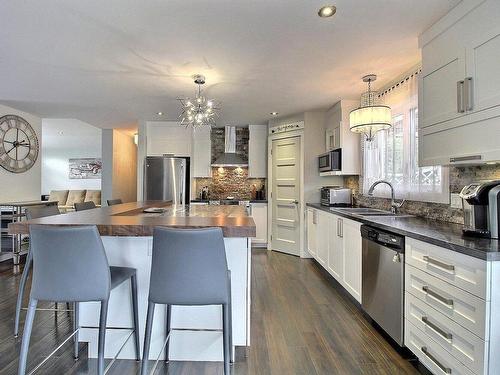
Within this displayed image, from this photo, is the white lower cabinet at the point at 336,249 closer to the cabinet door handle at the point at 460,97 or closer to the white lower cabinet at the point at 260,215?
the cabinet door handle at the point at 460,97

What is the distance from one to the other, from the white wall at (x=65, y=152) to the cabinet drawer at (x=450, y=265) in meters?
7.38

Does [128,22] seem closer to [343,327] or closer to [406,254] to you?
[406,254]

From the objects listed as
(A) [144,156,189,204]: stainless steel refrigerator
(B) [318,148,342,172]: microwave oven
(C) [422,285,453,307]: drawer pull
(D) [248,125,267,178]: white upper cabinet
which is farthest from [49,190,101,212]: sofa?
(C) [422,285,453,307]: drawer pull

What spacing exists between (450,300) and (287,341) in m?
1.19

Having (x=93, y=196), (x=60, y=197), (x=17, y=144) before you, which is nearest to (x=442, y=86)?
(x=17, y=144)

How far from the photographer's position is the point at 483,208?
1.70 meters

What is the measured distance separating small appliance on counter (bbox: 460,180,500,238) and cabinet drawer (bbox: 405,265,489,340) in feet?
1.23

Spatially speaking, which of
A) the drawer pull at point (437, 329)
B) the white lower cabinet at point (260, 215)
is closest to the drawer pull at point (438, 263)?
the drawer pull at point (437, 329)

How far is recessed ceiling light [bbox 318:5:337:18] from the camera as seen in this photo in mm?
1980

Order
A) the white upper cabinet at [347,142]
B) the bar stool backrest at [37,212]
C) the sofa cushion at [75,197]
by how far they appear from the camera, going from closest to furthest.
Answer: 1. the bar stool backrest at [37,212]
2. the white upper cabinet at [347,142]
3. the sofa cushion at [75,197]

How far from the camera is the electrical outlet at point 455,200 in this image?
2.32m

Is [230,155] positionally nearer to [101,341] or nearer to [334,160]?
[334,160]

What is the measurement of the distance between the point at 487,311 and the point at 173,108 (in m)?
4.42

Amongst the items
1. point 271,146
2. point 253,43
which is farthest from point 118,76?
point 271,146
